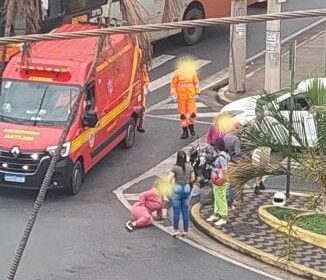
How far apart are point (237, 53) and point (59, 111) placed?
7274 millimetres

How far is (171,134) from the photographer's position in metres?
21.2

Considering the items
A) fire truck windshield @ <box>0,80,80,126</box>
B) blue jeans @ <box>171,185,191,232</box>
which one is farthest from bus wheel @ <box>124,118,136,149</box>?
A: blue jeans @ <box>171,185,191,232</box>

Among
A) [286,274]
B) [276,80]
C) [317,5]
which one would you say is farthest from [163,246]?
[317,5]

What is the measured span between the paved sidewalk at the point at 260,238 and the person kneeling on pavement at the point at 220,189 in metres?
0.14

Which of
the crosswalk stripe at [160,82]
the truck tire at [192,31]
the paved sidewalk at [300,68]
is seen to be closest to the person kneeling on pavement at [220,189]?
the paved sidewalk at [300,68]

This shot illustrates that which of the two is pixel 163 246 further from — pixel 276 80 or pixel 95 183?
pixel 276 80

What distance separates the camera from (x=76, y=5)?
80.1ft

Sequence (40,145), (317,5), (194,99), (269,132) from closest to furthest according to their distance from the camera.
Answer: (269,132), (40,145), (194,99), (317,5)

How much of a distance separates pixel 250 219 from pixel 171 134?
5305 millimetres

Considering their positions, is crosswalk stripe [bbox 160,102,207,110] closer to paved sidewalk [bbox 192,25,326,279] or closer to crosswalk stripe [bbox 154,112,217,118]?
crosswalk stripe [bbox 154,112,217,118]

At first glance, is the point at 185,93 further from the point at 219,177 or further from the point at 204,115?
the point at 219,177

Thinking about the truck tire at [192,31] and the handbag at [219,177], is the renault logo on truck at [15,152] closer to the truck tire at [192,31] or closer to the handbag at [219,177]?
the handbag at [219,177]

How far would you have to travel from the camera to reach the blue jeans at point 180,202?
15.5 metres

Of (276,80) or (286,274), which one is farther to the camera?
(276,80)
